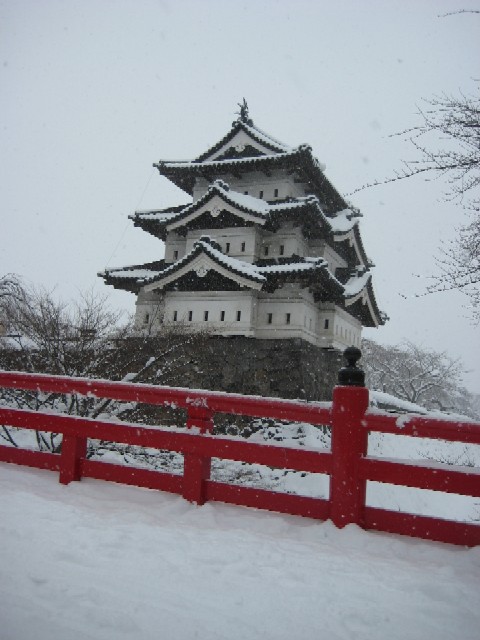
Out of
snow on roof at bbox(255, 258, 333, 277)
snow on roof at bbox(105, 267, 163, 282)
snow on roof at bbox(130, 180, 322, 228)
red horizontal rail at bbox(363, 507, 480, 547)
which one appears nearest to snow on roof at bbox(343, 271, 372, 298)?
snow on roof at bbox(255, 258, 333, 277)

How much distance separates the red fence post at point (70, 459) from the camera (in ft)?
12.2

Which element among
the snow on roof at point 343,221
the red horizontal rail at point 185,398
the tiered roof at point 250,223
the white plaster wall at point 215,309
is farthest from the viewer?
the snow on roof at point 343,221

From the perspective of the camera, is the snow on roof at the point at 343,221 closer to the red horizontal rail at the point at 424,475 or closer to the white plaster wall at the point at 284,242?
the white plaster wall at the point at 284,242

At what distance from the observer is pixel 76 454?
3781mm

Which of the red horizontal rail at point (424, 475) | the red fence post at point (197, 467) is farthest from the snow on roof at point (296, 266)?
the red horizontal rail at point (424, 475)

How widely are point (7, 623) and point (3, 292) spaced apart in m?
11.2

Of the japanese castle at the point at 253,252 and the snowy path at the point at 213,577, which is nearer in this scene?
the snowy path at the point at 213,577

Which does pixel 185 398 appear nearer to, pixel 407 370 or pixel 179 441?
pixel 179 441

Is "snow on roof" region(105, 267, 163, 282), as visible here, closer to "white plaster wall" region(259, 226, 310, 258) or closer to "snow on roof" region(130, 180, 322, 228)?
"snow on roof" region(130, 180, 322, 228)

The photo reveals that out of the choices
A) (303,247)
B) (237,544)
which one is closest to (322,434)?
(303,247)

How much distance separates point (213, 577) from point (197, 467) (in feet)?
3.82

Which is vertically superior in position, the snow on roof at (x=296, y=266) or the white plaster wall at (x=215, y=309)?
the snow on roof at (x=296, y=266)

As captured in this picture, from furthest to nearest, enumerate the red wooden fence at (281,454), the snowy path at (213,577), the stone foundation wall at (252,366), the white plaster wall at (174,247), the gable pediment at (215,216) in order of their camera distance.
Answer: the white plaster wall at (174,247) < the gable pediment at (215,216) < the stone foundation wall at (252,366) < the red wooden fence at (281,454) < the snowy path at (213,577)

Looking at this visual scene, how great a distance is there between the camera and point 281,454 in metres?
3.17
